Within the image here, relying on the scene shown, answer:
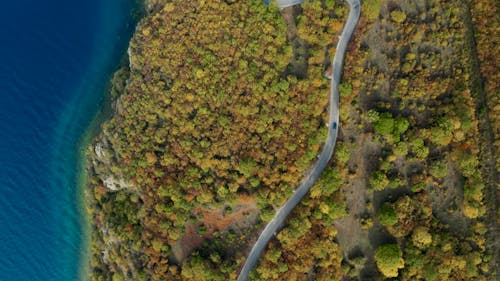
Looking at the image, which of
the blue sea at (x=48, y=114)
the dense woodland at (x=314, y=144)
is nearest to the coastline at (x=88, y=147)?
the blue sea at (x=48, y=114)

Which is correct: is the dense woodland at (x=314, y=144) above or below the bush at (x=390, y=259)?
above

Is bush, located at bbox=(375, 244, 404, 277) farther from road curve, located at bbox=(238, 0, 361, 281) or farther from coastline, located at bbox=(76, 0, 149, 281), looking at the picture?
coastline, located at bbox=(76, 0, 149, 281)

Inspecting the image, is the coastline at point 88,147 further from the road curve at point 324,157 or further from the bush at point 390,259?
the bush at point 390,259

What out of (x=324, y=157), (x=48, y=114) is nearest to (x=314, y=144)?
(x=324, y=157)

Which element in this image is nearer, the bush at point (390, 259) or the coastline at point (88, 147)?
the bush at point (390, 259)

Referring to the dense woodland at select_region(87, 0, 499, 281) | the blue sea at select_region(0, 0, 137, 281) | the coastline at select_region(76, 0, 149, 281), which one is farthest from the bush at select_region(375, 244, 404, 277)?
the blue sea at select_region(0, 0, 137, 281)

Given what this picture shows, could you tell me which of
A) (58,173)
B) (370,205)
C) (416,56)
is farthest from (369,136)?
(58,173)

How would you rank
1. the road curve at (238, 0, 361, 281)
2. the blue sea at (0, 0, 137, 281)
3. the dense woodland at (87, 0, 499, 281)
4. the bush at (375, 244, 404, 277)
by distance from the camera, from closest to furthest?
the bush at (375, 244, 404, 277), the dense woodland at (87, 0, 499, 281), the road curve at (238, 0, 361, 281), the blue sea at (0, 0, 137, 281)
